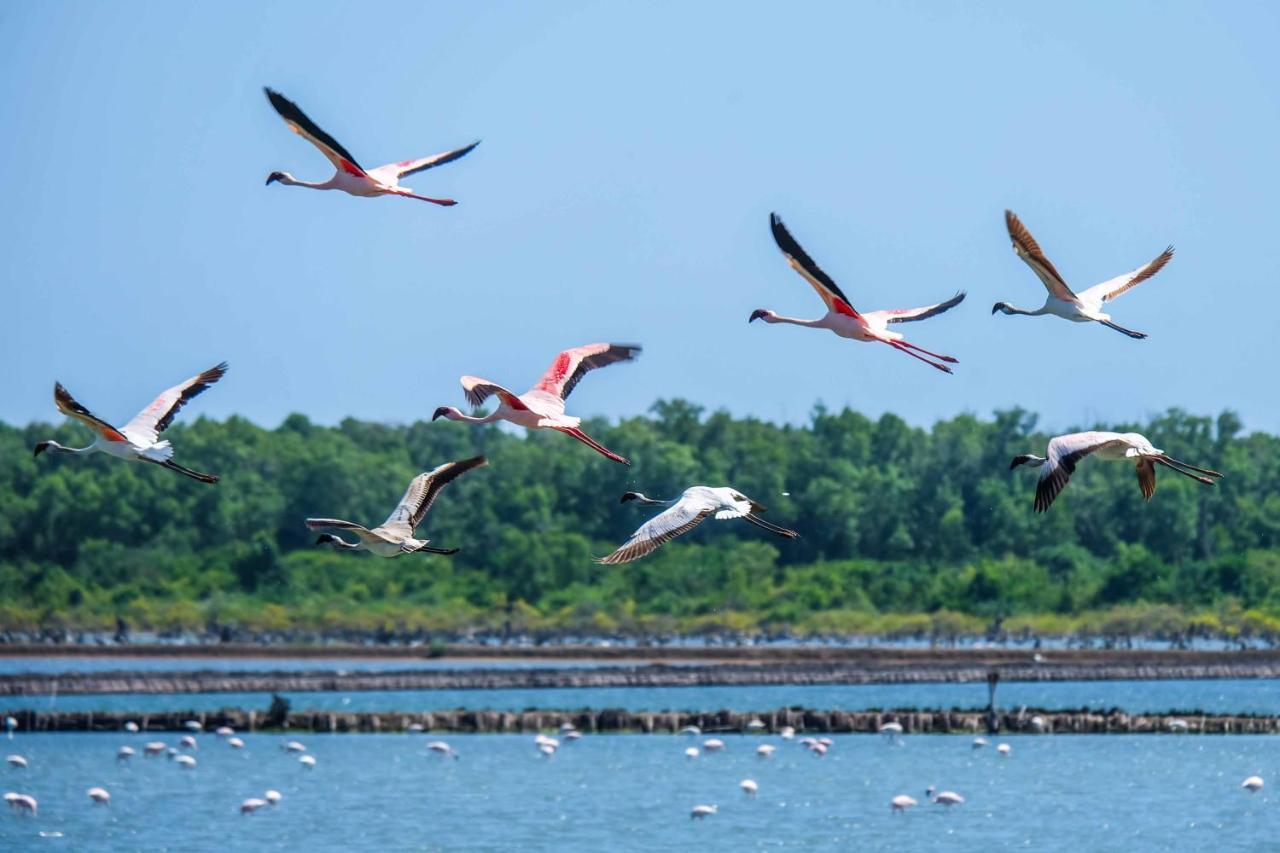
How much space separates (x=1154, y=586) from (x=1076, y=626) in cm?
522

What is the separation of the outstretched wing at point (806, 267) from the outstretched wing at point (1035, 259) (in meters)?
1.95

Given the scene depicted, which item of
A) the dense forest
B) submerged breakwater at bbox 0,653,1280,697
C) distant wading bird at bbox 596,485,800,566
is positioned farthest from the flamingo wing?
the dense forest

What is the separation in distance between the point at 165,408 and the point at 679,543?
8739cm

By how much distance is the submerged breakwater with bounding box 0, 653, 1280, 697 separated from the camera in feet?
243

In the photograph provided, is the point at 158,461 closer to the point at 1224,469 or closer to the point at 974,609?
the point at 974,609

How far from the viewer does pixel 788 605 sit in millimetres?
105938

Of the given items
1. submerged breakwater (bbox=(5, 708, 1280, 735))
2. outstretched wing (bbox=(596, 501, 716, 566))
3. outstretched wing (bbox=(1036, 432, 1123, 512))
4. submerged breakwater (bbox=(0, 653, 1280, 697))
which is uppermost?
outstretched wing (bbox=(1036, 432, 1123, 512))

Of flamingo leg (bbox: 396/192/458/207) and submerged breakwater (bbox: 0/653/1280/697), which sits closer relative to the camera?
flamingo leg (bbox: 396/192/458/207)

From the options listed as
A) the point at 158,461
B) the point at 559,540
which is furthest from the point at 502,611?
the point at 158,461

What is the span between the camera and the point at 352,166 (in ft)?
77.5

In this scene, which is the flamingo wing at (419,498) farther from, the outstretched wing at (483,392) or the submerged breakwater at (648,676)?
the submerged breakwater at (648,676)

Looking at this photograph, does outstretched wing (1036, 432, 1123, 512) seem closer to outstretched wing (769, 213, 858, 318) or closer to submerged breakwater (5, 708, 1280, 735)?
outstretched wing (769, 213, 858, 318)

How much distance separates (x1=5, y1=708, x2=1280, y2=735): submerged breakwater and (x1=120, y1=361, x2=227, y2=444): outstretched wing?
120 ft

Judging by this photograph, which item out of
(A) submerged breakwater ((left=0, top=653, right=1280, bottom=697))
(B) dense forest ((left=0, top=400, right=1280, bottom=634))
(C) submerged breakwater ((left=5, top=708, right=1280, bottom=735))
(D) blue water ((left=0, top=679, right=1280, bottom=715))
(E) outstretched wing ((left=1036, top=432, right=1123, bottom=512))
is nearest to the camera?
(E) outstretched wing ((left=1036, top=432, right=1123, bottom=512))
